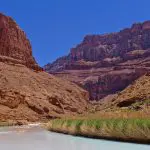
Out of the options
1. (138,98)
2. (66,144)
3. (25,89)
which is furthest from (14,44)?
(66,144)

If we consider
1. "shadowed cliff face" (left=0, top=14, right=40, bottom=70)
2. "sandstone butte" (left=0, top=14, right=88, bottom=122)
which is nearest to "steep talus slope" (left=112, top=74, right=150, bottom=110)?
"sandstone butte" (left=0, top=14, right=88, bottom=122)

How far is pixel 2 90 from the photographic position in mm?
73938

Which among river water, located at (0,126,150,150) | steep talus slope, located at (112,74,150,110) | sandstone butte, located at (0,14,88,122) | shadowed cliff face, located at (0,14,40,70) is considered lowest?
river water, located at (0,126,150,150)

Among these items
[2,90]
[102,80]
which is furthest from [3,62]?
[102,80]

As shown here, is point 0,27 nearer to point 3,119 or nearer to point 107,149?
point 3,119

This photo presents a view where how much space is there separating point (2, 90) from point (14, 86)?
20.4 ft

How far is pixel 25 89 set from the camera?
3258 inches

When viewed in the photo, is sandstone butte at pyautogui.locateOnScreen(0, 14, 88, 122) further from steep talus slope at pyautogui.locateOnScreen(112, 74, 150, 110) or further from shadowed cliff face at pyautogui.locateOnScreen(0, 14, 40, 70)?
steep talus slope at pyautogui.locateOnScreen(112, 74, 150, 110)

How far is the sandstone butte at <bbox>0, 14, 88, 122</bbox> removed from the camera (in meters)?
71.8

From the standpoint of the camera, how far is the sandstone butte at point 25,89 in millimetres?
71812

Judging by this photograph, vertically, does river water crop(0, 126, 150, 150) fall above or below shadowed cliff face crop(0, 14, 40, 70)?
below

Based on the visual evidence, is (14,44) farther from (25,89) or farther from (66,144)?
(66,144)

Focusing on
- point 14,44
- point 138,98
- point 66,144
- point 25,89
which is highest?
point 14,44

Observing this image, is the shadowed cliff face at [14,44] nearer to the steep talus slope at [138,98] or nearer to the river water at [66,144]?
the steep talus slope at [138,98]
